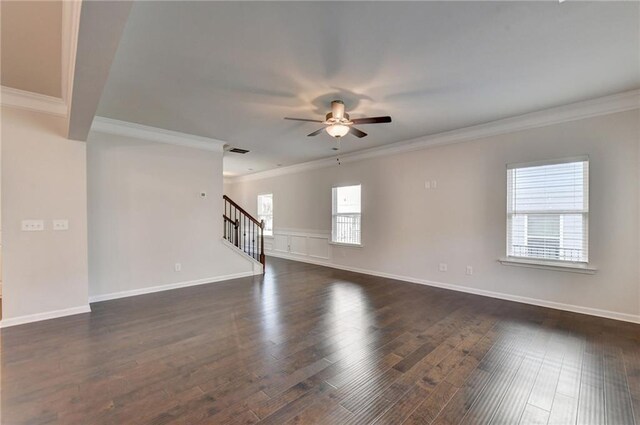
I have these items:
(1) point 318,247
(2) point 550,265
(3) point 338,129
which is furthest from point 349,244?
(2) point 550,265

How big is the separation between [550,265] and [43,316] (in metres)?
6.72

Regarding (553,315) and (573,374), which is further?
(553,315)

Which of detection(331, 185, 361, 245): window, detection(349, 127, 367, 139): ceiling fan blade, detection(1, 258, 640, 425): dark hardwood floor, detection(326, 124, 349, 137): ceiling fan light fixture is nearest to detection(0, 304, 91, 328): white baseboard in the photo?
detection(1, 258, 640, 425): dark hardwood floor

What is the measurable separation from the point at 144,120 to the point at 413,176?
4707 millimetres

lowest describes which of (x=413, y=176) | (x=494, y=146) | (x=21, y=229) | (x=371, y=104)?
(x=21, y=229)

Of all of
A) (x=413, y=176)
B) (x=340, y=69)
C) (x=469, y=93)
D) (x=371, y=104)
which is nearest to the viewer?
(x=340, y=69)

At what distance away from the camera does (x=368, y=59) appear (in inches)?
99.3

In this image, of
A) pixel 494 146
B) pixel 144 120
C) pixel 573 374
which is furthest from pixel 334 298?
pixel 144 120

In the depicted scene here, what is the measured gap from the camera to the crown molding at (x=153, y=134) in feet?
13.5

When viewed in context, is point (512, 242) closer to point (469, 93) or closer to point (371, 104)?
point (469, 93)

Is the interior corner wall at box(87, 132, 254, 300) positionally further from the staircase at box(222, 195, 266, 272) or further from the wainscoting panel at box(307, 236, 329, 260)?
the wainscoting panel at box(307, 236, 329, 260)

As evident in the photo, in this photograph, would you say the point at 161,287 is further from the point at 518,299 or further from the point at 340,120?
the point at 518,299

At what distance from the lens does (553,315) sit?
3.56 metres

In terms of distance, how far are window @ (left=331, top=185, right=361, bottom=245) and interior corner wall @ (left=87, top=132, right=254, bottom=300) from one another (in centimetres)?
257
